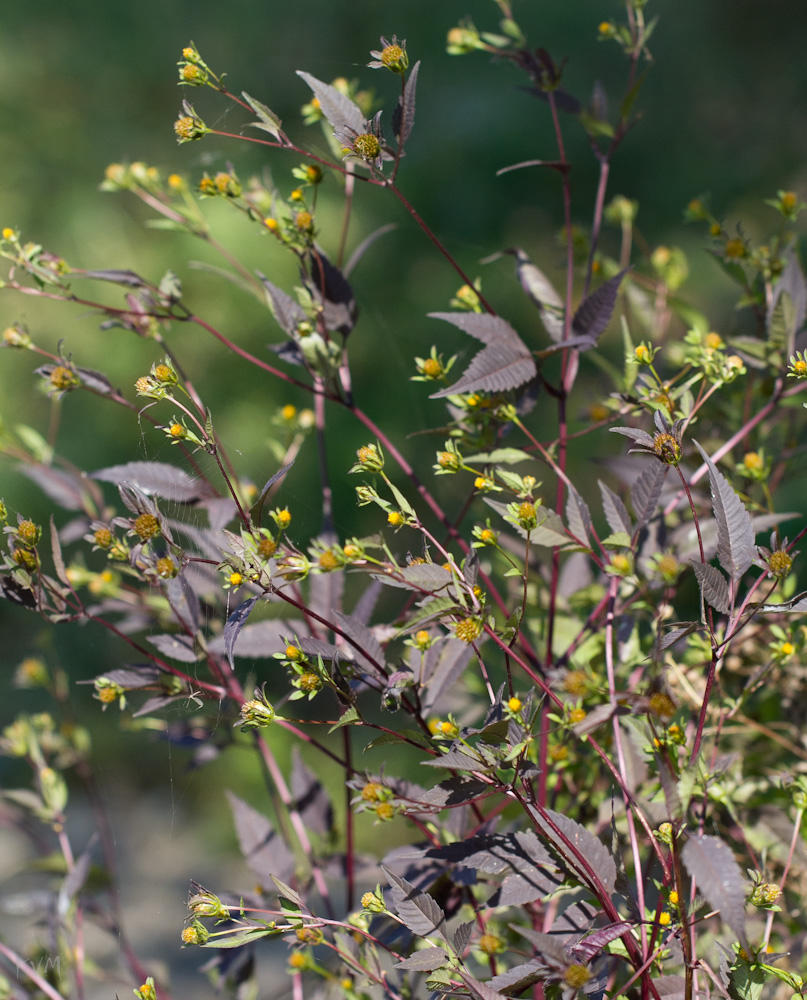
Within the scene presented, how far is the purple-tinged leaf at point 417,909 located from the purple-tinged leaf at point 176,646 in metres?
0.16

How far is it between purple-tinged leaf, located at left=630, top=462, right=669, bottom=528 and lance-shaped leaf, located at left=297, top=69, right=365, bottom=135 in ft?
0.69

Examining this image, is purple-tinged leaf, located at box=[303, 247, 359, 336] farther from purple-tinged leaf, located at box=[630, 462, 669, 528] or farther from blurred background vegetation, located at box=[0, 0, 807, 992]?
blurred background vegetation, located at box=[0, 0, 807, 992]

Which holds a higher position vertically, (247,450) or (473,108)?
(473,108)

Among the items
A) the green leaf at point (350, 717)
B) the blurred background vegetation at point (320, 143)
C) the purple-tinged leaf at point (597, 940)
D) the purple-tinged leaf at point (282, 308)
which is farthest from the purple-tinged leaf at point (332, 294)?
the blurred background vegetation at point (320, 143)

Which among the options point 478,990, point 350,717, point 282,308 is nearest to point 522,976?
point 478,990

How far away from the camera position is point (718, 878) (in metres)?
0.30

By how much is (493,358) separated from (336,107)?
142 mm

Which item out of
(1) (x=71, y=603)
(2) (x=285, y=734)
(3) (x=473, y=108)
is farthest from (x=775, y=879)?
(3) (x=473, y=108)

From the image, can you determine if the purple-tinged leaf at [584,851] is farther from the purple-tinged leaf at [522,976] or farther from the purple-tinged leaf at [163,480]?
the purple-tinged leaf at [163,480]

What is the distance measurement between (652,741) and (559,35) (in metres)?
1.93

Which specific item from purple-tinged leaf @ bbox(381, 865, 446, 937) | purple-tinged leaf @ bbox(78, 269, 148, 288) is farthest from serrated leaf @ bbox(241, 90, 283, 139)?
purple-tinged leaf @ bbox(381, 865, 446, 937)

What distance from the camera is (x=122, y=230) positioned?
1.71 meters

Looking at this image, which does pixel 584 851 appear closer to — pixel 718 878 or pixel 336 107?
pixel 718 878

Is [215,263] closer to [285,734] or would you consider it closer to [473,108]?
[473,108]
